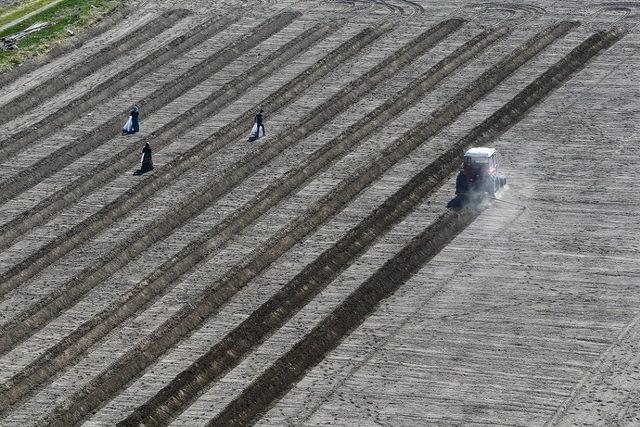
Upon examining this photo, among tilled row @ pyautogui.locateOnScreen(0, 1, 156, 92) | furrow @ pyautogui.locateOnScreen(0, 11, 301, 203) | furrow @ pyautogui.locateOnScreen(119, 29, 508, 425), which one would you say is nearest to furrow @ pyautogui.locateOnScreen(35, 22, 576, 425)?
furrow @ pyautogui.locateOnScreen(119, 29, 508, 425)

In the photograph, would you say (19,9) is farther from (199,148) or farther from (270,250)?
(270,250)

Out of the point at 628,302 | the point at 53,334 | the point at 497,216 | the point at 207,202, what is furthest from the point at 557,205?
the point at 53,334

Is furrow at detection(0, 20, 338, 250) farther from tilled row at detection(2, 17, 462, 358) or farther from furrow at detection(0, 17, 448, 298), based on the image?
tilled row at detection(2, 17, 462, 358)

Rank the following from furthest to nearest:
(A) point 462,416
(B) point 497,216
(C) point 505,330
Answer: (B) point 497,216 < (C) point 505,330 < (A) point 462,416

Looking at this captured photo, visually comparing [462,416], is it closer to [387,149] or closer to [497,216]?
[497,216]

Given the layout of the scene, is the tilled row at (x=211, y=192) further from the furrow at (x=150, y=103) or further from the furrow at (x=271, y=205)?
the furrow at (x=150, y=103)

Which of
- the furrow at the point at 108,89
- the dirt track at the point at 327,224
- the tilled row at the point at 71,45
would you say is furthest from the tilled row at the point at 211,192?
the tilled row at the point at 71,45

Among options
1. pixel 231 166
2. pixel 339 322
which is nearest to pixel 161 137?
pixel 231 166
